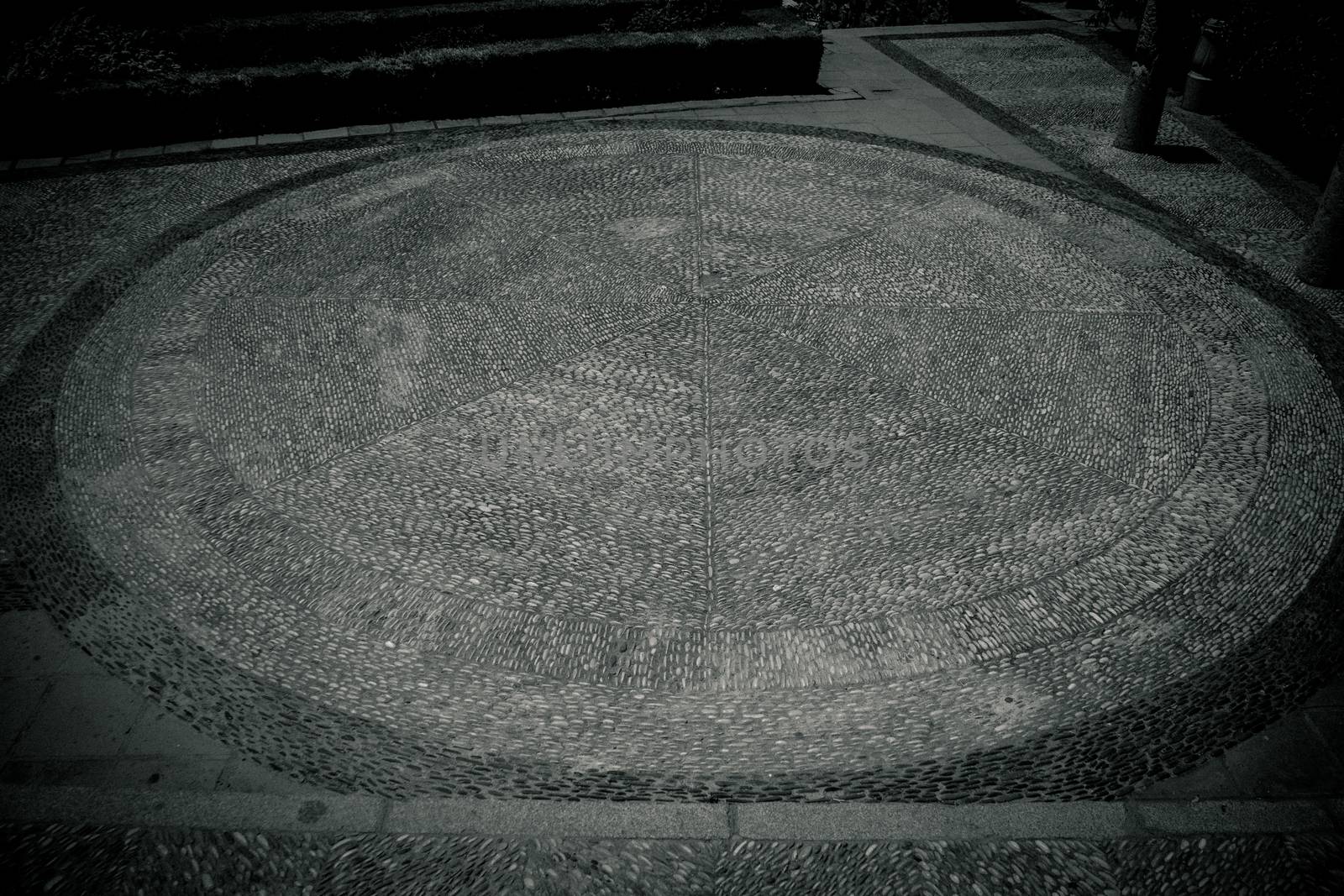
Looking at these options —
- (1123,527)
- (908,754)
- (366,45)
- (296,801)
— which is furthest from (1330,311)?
(366,45)

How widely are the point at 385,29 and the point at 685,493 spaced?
9673 millimetres

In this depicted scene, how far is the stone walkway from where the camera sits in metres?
3.18

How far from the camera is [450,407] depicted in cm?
536

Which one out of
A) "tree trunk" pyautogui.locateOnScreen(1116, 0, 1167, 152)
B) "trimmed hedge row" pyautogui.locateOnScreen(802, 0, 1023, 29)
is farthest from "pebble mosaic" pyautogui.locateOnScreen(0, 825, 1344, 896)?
"trimmed hedge row" pyautogui.locateOnScreen(802, 0, 1023, 29)

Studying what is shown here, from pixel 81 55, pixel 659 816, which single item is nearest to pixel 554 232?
pixel 659 816

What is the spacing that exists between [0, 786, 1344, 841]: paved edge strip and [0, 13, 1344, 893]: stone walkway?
0.01 m

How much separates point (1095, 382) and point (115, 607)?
5.66 meters

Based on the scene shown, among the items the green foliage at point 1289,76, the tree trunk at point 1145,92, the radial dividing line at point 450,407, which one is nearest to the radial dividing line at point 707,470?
the radial dividing line at point 450,407

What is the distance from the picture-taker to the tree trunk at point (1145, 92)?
8.36 metres

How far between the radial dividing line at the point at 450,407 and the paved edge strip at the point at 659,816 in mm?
1899

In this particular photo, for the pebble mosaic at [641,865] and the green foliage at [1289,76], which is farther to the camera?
the green foliage at [1289,76]

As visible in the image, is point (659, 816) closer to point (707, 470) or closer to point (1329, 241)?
point (707, 470)

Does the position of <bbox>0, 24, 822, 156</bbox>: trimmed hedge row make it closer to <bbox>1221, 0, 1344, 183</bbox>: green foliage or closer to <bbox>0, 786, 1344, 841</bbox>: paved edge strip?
<bbox>1221, 0, 1344, 183</bbox>: green foliage

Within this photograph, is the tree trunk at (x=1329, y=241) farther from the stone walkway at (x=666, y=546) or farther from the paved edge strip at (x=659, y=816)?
the paved edge strip at (x=659, y=816)
